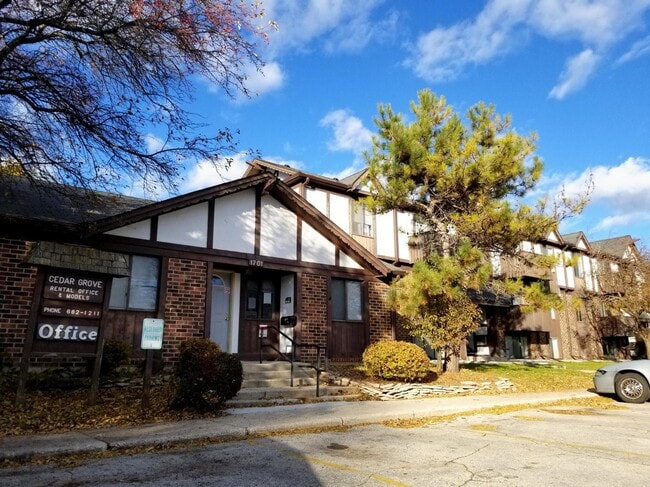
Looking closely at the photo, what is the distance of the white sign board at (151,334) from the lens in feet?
27.4

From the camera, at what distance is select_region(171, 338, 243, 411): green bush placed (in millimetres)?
8156

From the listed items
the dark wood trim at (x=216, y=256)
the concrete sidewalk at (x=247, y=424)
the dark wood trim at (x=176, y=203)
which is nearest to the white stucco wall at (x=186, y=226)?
the dark wood trim at (x=216, y=256)

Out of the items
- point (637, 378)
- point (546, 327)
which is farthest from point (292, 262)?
point (546, 327)

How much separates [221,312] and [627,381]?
10.5 m

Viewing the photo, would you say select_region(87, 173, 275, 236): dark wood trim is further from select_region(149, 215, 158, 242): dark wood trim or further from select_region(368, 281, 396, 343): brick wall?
select_region(368, 281, 396, 343): brick wall

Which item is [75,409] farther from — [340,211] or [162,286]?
[340,211]

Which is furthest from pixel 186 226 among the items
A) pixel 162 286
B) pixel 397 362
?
pixel 397 362

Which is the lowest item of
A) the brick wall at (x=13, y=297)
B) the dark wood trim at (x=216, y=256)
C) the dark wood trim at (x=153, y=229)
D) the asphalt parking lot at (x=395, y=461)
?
the asphalt parking lot at (x=395, y=461)

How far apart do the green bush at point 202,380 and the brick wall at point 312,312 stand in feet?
19.2

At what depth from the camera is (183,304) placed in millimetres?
12320

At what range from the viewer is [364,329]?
15.7 meters

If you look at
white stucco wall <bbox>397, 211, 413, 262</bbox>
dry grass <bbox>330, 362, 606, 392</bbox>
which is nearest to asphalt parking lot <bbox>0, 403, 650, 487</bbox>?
dry grass <bbox>330, 362, 606, 392</bbox>

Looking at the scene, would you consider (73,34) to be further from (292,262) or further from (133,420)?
(292,262)

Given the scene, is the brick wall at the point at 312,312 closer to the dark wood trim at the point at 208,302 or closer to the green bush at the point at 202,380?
the dark wood trim at the point at 208,302
